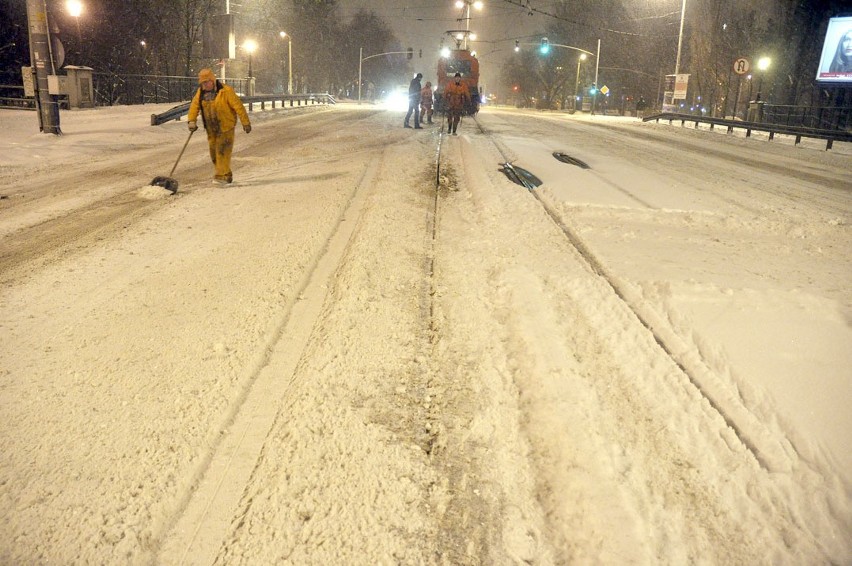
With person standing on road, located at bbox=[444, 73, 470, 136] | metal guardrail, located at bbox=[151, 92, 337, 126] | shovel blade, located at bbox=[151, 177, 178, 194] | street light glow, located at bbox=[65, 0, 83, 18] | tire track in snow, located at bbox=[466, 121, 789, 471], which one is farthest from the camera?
metal guardrail, located at bbox=[151, 92, 337, 126]

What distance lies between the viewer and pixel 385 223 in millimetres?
6543

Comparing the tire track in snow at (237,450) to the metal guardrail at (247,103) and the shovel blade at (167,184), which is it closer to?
the shovel blade at (167,184)

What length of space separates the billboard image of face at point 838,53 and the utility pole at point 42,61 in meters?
30.3

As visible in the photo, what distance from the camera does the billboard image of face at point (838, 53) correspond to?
26203 millimetres

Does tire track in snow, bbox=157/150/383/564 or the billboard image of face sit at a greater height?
the billboard image of face

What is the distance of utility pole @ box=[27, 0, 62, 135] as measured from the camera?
1371 cm

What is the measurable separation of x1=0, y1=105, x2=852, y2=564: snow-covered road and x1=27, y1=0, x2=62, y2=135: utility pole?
371 inches

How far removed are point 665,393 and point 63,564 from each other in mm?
2828

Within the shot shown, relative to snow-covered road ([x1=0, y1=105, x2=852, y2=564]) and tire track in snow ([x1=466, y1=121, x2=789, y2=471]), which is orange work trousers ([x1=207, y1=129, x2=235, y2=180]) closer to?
snow-covered road ([x1=0, y1=105, x2=852, y2=564])

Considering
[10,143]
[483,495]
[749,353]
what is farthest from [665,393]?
[10,143]

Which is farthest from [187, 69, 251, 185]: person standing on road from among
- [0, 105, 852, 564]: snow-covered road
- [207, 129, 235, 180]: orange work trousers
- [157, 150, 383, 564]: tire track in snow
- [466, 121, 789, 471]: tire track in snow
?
[466, 121, 789, 471]: tire track in snow

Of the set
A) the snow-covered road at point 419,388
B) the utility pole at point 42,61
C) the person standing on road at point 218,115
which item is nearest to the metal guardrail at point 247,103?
the utility pole at point 42,61

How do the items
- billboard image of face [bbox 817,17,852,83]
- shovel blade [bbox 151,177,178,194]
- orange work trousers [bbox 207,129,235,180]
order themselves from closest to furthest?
1. shovel blade [bbox 151,177,178,194]
2. orange work trousers [bbox 207,129,235,180]
3. billboard image of face [bbox 817,17,852,83]

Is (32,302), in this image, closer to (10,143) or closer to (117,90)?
(10,143)
